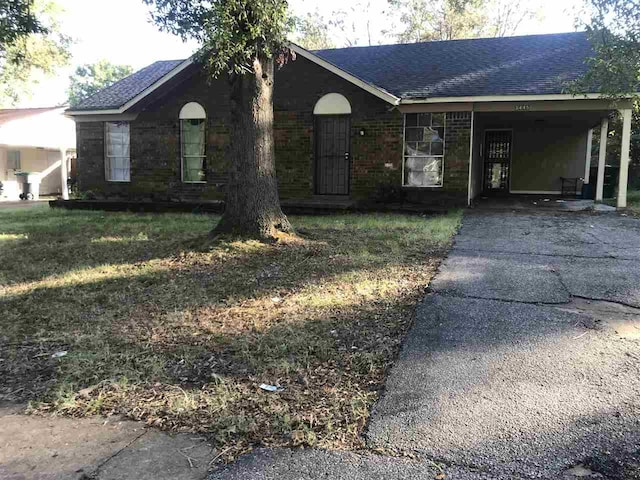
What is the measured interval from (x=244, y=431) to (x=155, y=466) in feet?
1.65

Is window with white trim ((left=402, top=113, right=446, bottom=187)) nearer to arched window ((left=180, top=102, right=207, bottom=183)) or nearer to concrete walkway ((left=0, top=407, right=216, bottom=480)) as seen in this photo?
arched window ((left=180, top=102, right=207, bottom=183))

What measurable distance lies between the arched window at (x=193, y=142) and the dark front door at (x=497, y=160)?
10897 millimetres

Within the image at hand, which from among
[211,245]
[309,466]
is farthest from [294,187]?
[309,466]

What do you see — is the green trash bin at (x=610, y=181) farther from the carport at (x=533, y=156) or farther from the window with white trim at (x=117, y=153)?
the window with white trim at (x=117, y=153)

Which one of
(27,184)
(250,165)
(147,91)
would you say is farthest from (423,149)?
(27,184)

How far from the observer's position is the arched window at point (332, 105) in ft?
46.7

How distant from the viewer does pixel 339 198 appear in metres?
14.6

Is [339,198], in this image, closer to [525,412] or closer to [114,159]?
[114,159]

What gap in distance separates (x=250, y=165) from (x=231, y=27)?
2.03 m

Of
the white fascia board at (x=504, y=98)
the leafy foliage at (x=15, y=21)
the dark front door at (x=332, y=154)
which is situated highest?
the leafy foliage at (x=15, y=21)

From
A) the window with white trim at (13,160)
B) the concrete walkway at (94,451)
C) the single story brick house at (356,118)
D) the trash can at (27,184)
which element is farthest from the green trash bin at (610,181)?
the window with white trim at (13,160)

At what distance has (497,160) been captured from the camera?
2059cm

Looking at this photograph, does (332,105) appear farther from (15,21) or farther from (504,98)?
(15,21)

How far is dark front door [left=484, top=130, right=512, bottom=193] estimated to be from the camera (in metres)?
20.4
